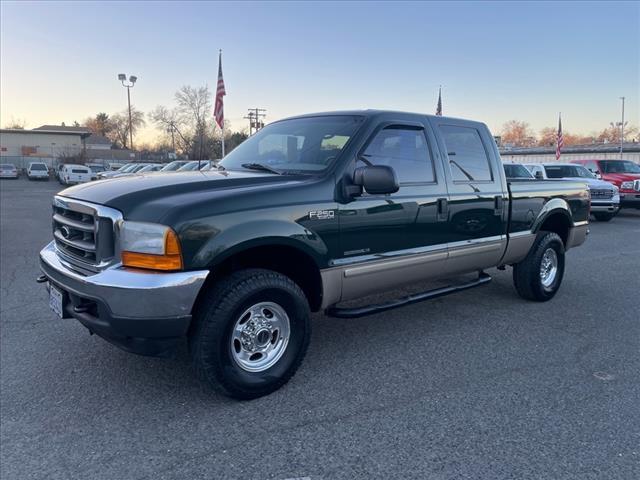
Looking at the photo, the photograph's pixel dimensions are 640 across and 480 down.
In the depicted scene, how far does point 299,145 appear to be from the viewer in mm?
4133

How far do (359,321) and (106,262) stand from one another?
2745 mm

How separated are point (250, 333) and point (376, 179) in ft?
4.50

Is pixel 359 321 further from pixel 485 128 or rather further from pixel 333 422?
pixel 485 128

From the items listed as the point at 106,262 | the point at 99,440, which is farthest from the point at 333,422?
the point at 106,262

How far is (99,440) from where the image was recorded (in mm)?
2832

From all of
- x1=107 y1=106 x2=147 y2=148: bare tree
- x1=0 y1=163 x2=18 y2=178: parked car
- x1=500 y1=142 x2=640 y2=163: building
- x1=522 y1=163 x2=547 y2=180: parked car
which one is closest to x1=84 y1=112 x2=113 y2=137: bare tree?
x1=107 y1=106 x2=147 y2=148: bare tree

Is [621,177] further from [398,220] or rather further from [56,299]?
[56,299]

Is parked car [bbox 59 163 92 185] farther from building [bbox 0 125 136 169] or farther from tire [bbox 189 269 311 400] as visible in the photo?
building [bbox 0 125 136 169]

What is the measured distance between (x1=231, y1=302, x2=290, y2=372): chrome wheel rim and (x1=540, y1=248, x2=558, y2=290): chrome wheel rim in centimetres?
364

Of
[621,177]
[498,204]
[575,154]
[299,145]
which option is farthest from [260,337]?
[575,154]

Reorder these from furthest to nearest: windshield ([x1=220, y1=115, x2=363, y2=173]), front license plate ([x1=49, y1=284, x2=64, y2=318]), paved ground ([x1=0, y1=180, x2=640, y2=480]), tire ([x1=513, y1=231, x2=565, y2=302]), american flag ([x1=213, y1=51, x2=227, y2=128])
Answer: american flag ([x1=213, y1=51, x2=227, y2=128]) → tire ([x1=513, y1=231, x2=565, y2=302]) → windshield ([x1=220, y1=115, x2=363, y2=173]) → front license plate ([x1=49, y1=284, x2=64, y2=318]) → paved ground ([x1=0, y1=180, x2=640, y2=480])

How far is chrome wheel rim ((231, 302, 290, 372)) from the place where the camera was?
327 cm

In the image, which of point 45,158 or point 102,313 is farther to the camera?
point 45,158

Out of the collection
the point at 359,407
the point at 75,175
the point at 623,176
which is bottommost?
the point at 359,407
